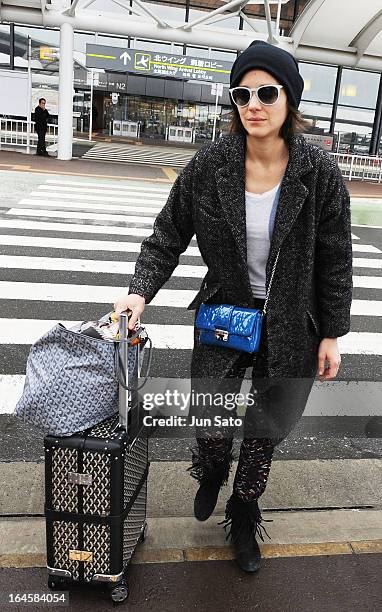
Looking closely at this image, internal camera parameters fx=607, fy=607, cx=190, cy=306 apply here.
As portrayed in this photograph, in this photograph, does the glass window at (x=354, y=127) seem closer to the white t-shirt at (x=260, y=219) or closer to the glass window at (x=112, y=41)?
the glass window at (x=112, y=41)

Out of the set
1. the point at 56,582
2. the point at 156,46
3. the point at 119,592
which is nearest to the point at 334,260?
the point at 119,592

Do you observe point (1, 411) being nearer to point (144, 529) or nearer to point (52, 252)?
point (144, 529)

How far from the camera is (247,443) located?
2479mm

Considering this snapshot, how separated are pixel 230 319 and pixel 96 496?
31.0 inches

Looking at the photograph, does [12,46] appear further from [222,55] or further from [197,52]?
[222,55]

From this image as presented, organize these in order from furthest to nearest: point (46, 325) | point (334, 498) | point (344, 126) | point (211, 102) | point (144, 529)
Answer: point (211, 102) < point (344, 126) < point (46, 325) < point (334, 498) < point (144, 529)

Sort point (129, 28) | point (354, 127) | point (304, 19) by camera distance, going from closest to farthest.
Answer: point (129, 28), point (304, 19), point (354, 127)

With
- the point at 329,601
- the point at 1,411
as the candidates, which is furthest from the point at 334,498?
the point at 1,411

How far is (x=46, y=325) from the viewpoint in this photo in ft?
17.7

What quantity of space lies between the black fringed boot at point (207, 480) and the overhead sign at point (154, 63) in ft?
88.5

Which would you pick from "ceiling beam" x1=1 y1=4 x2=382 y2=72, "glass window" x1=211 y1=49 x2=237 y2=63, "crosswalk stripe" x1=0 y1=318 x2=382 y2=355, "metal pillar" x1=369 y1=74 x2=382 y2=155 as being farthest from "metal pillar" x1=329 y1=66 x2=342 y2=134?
"crosswalk stripe" x1=0 y1=318 x2=382 y2=355

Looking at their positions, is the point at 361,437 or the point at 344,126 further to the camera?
the point at 344,126

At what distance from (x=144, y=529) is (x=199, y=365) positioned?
80 centimetres

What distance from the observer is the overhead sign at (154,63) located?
27.3 meters
